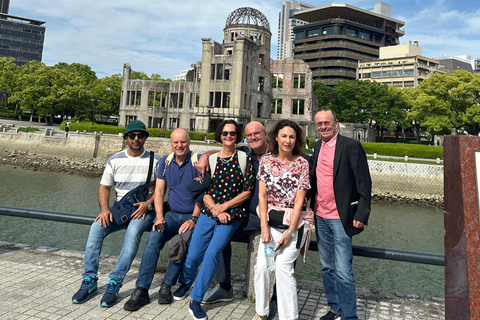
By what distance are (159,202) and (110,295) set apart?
1283 mm

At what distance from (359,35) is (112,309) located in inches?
4031

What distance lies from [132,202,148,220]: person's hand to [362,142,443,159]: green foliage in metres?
29.6

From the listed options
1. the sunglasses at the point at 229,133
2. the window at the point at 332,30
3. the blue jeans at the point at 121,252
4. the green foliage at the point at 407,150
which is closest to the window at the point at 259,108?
the green foliage at the point at 407,150

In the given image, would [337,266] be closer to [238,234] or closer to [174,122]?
[238,234]

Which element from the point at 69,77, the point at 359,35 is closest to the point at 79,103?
the point at 69,77

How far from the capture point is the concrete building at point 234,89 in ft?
134

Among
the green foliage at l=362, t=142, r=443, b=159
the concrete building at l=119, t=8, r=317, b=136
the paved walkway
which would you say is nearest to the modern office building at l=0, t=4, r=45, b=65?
the concrete building at l=119, t=8, r=317, b=136

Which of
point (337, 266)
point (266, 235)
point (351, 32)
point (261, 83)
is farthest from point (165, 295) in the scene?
point (351, 32)

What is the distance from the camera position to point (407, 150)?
31.8 meters

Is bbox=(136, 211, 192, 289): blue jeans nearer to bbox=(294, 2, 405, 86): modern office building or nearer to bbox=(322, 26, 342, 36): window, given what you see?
bbox=(294, 2, 405, 86): modern office building

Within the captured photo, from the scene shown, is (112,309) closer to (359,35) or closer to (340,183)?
(340,183)

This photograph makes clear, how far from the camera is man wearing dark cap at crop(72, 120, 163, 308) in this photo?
4.29 metres

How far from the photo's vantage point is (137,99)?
51531 mm

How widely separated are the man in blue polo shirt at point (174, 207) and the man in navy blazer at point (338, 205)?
5.44 feet
